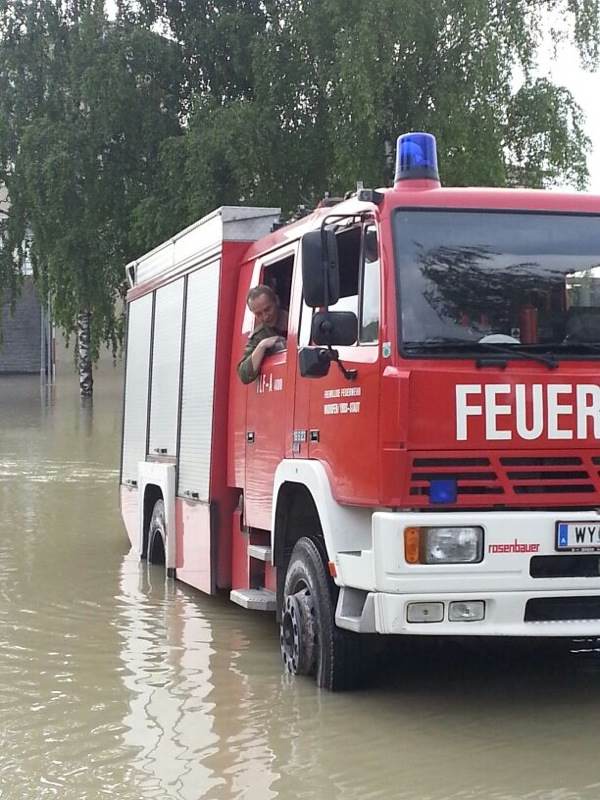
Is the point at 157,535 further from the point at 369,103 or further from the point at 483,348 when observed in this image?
the point at 369,103

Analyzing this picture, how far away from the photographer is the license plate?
19.5 feet

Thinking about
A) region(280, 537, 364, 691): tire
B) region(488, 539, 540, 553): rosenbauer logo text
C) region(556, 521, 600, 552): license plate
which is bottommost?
region(280, 537, 364, 691): tire

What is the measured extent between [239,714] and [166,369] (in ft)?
14.6

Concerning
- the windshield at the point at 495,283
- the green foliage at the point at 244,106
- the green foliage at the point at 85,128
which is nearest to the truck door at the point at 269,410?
the windshield at the point at 495,283

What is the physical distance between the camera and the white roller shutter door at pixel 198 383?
8867mm

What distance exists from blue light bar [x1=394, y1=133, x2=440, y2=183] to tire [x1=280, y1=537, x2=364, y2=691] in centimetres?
187

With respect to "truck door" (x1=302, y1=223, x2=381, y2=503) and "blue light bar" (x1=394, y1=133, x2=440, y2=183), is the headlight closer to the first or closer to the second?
"truck door" (x1=302, y1=223, x2=381, y2=503)

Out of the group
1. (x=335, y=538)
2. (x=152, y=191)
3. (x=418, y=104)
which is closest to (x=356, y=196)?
(x=335, y=538)

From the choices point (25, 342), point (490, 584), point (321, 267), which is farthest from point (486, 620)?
point (25, 342)

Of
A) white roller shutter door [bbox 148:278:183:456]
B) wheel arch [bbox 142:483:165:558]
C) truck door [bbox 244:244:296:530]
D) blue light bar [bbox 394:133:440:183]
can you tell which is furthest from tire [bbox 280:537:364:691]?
wheel arch [bbox 142:483:165:558]

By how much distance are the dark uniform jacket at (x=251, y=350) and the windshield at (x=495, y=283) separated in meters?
1.73

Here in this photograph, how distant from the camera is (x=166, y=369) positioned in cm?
1039

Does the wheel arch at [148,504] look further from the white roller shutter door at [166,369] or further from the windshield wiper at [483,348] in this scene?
the windshield wiper at [483,348]

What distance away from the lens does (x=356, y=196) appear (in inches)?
258
